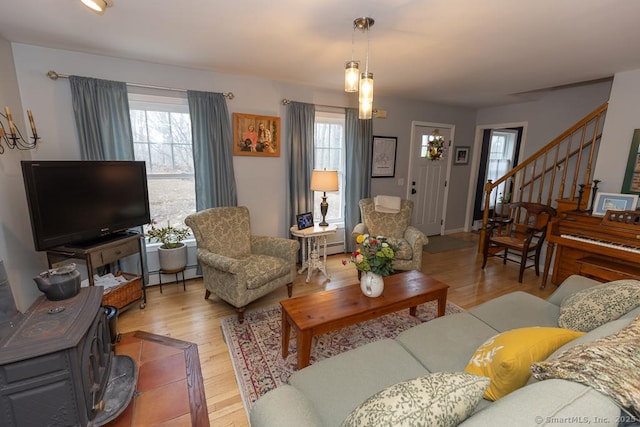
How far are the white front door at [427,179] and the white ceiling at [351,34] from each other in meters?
1.70

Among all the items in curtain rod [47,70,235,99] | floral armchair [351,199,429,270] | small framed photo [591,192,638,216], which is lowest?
floral armchair [351,199,429,270]

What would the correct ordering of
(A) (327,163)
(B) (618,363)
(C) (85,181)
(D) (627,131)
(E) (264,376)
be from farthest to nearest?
(A) (327,163)
(D) (627,131)
(C) (85,181)
(E) (264,376)
(B) (618,363)

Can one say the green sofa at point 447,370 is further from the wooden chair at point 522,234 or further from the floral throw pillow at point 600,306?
the wooden chair at point 522,234

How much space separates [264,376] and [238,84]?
3.00 meters

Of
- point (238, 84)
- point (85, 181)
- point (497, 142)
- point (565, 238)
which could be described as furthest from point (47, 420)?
point (497, 142)

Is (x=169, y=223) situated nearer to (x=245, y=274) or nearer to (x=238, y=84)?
(x=245, y=274)

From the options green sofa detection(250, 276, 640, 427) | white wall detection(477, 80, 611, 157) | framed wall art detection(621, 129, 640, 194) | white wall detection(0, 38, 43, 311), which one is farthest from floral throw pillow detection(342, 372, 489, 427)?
white wall detection(477, 80, 611, 157)

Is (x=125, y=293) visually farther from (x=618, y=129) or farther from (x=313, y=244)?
(x=618, y=129)

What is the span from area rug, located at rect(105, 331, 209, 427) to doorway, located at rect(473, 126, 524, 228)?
5.75 meters

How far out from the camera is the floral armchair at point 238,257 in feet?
8.12

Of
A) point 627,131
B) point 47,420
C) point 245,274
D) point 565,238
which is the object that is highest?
point 627,131

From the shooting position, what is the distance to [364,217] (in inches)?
149

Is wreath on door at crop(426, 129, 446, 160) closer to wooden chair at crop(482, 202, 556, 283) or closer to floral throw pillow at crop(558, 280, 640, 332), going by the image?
wooden chair at crop(482, 202, 556, 283)

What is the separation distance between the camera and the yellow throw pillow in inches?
41.5
